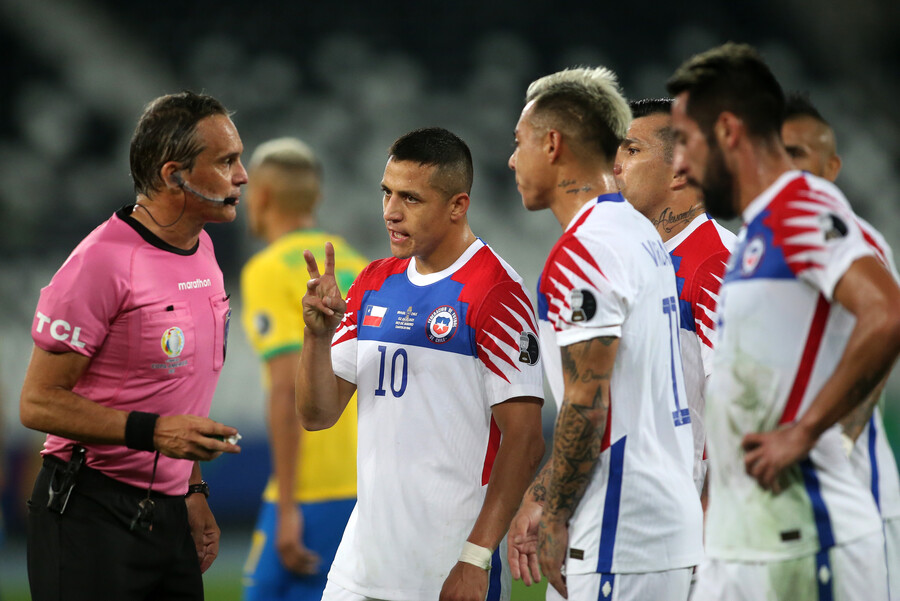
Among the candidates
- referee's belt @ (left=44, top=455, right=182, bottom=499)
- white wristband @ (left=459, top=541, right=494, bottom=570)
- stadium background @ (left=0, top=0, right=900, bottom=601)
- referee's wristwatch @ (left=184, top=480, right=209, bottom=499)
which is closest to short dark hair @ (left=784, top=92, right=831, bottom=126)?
white wristband @ (left=459, top=541, right=494, bottom=570)

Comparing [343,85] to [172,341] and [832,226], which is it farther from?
[832,226]

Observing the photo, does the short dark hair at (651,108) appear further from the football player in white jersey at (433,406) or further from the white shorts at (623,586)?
the white shorts at (623,586)

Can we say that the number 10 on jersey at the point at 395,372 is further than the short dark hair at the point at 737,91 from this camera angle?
Yes

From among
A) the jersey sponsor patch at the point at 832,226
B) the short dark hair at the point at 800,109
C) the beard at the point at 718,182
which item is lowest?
the jersey sponsor patch at the point at 832,226

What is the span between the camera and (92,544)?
338 cm

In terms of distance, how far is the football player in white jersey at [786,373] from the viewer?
2391mm

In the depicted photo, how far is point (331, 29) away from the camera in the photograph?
37.0 ft

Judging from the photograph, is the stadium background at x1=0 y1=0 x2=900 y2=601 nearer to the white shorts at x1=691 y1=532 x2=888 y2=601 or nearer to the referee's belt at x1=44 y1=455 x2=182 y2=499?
the referee's belt at x1=44 y1=455 x2=182 y2=499

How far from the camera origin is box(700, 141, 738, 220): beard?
267 centimetres

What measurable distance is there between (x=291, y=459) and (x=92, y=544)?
1.86 m

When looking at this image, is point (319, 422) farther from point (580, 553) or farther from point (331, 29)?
point (331, 29)

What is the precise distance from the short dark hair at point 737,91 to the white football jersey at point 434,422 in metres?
1.16

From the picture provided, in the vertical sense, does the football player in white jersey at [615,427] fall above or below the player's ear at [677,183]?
below

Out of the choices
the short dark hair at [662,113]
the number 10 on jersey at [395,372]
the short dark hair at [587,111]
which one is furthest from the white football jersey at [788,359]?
the short dark hair at [662,113]
